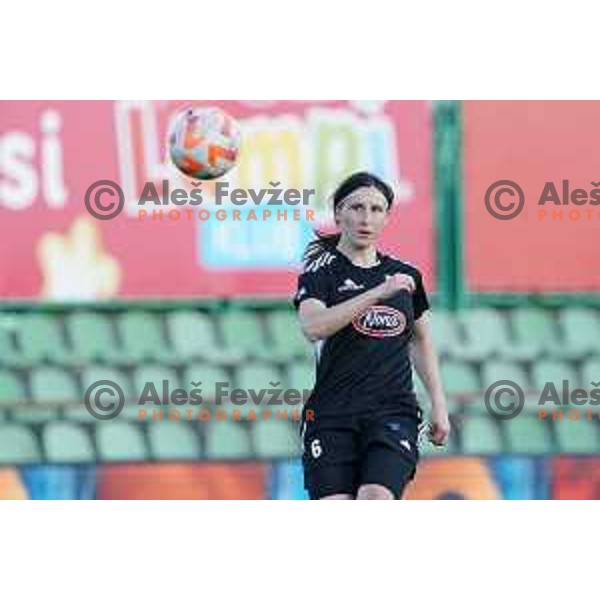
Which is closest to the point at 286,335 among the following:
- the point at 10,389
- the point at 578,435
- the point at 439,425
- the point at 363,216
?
the point at 363,216

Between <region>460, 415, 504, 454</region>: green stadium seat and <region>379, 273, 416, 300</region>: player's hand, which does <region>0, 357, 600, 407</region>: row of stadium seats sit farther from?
<region>379, 273, 416, 300</region>: player's hand

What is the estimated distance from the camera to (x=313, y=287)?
195 inches

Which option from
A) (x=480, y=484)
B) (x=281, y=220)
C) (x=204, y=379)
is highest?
(x=281, y=220)

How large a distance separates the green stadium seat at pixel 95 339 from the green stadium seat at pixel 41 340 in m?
0.04

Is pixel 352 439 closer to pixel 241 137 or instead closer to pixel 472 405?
pixel 472 405

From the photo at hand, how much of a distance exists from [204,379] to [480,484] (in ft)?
3.21

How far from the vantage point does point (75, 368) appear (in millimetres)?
5188

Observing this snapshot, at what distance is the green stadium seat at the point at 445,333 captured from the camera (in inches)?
203

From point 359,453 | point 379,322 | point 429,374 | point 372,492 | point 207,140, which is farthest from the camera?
point 207,140

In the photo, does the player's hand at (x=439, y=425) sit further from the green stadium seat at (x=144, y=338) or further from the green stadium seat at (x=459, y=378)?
the green stadium seat at (x=144, y=338)

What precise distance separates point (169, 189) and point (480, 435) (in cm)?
131

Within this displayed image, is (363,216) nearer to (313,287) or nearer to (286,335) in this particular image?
(313,287)

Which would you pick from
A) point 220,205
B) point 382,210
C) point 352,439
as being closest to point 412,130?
point 382,210

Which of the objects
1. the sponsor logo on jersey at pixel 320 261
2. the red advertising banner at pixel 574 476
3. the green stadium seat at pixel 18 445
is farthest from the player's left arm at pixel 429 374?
the green stadium seat at pixel 18 445
